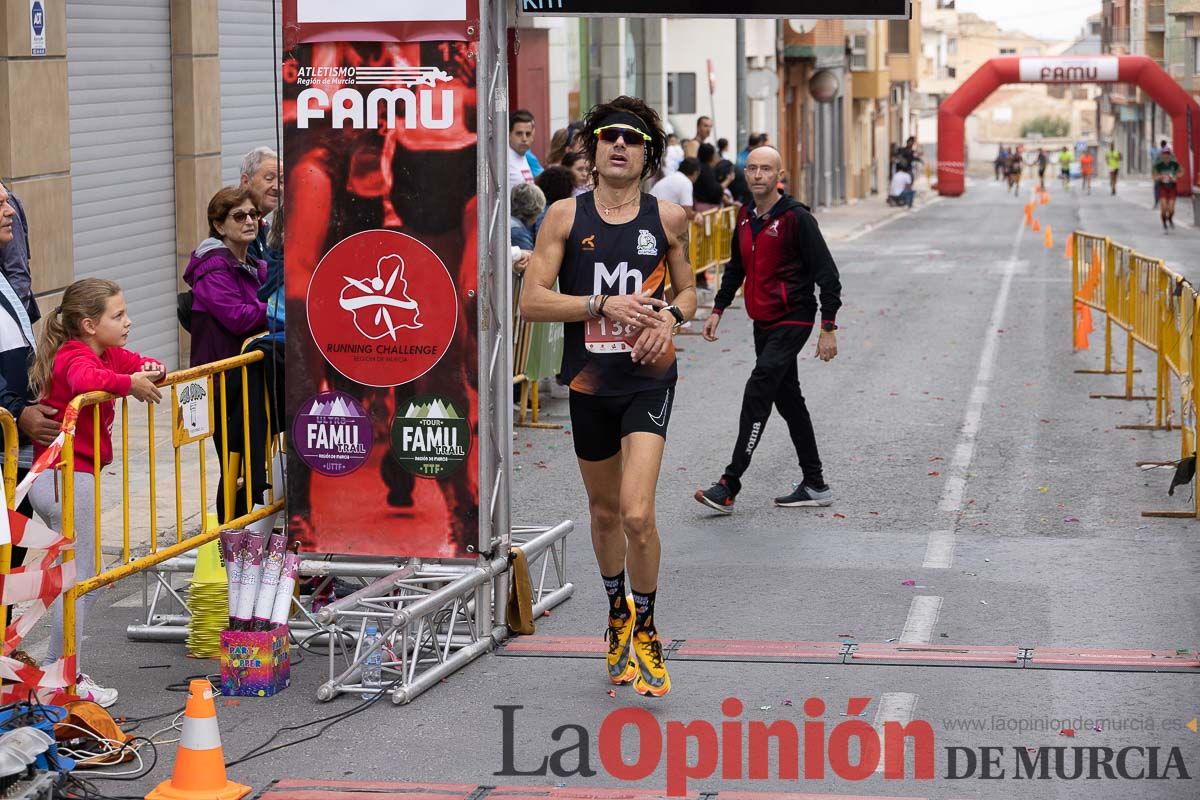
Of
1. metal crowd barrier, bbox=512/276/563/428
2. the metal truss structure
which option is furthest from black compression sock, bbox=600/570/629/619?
metal crowd barrier, bbox=512/276/563/428

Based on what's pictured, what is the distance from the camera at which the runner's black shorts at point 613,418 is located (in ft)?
22.4

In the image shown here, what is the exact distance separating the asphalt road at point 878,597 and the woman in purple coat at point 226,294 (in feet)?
3.36

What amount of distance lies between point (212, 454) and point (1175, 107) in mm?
50403

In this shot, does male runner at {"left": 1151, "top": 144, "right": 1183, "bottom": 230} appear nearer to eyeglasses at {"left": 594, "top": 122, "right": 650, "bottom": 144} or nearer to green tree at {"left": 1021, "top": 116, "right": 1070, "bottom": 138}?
eyeglasses at {"left": 594, "top": 122, "right": 650, "bottom": 144}

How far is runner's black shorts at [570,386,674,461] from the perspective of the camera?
22.4 ft

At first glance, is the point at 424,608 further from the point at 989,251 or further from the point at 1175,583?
the point at 989,251

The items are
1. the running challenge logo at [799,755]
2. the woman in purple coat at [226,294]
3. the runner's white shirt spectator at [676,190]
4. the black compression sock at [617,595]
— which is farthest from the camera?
the runner's white shirt spectator at [676,190]

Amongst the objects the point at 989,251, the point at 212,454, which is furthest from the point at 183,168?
the point at 989,251

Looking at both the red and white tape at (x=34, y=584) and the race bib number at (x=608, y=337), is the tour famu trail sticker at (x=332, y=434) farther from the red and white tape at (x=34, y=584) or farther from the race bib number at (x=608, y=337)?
the red and white tape at (x=34, y=584)

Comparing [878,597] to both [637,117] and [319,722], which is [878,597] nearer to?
[637,117]

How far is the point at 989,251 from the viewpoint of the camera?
3462cm

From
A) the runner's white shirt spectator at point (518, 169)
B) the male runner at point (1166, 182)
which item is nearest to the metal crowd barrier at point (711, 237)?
the runner's white shirt spectator at point (518, 169)

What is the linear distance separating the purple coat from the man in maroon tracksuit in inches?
117

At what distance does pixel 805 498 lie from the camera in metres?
10.5
